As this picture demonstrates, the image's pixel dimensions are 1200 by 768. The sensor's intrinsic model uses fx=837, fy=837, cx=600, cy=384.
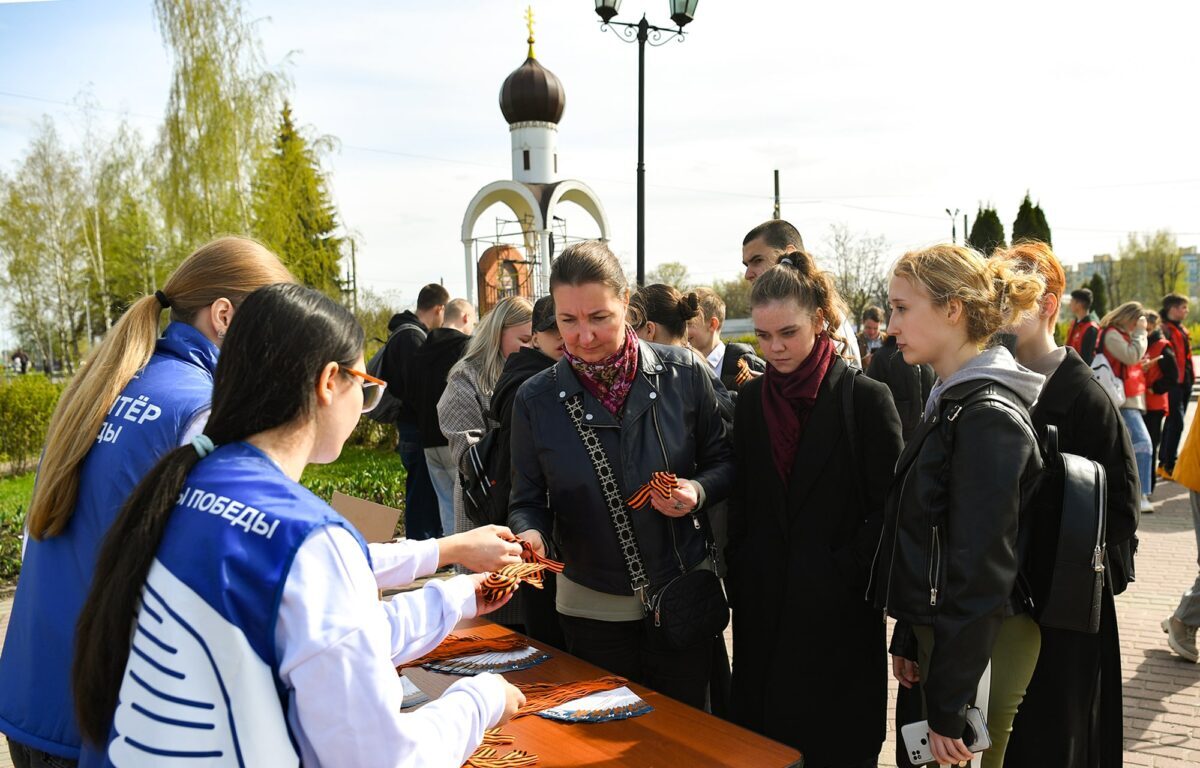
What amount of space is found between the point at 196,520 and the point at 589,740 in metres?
1.18

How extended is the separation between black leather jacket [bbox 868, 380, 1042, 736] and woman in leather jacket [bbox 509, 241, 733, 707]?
679mm

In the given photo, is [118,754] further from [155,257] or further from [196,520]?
[155,257]

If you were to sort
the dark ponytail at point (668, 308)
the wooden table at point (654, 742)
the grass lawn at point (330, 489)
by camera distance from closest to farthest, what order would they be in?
1. the wooden table at point (654, 742)
2. the dark ponytail at point (668, 308)
3. the grass lawn at point (330, 489)

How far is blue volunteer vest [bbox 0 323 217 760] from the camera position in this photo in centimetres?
185

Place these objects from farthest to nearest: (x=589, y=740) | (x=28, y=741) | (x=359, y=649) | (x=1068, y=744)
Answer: (x=1068, y=744) → (x=589, y=740) → (x=28, y=741) → (x=359, y=649)

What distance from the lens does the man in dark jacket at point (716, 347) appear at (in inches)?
187

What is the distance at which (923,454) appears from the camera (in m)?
2.33

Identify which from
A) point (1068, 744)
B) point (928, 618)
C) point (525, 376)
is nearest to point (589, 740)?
point (928, 618)

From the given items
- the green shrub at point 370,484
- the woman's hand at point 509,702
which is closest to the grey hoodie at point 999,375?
the woman's hand at point 509,702

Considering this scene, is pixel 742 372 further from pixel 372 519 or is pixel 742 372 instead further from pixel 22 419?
pixel 22 419

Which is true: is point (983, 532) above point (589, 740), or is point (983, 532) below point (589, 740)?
above

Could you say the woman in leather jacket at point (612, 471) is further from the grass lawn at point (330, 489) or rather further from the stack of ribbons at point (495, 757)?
the grass lawn at point (330, 489)

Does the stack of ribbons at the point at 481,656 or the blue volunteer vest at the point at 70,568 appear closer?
the blue volunteer vest at the point at 70,568

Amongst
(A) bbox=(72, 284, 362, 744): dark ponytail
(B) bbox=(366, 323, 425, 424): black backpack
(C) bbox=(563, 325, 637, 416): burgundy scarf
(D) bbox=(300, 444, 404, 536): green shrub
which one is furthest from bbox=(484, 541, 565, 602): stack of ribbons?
(D) bbox=(300, 444, 404, 536): green shrub
